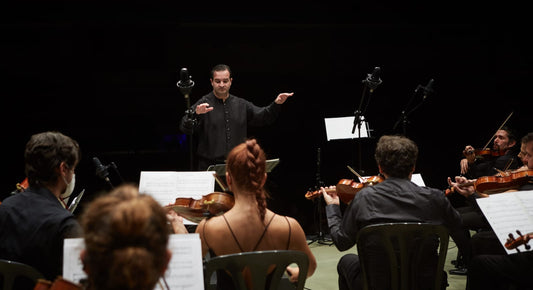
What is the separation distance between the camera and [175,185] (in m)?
3.10

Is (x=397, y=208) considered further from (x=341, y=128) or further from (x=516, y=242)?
(x=341, y=128)

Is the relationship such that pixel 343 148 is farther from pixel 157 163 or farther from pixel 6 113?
pixel 6 113

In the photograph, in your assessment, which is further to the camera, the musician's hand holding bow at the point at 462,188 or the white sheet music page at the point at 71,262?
the musician's hand holding bow at the point at 462,188

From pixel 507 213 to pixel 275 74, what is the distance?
14.2 feet

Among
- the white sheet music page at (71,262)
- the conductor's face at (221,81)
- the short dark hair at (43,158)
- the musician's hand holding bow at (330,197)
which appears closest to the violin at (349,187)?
the musician's hand holding bow at (330,197)

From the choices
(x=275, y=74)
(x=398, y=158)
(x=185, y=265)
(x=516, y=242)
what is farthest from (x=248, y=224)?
(x=275, y=74)

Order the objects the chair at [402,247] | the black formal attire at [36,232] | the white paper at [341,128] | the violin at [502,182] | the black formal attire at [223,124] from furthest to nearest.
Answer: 1. the white paper at [341,128]
2. the black formal attire at [223,124]
3. the violin at [502,182]
4. the chair at [402,247]
5. the black formal attire at [36,232]

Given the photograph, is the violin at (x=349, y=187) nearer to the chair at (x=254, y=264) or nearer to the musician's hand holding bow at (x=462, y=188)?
the musician's hand holding bow at (x=462, y=188)

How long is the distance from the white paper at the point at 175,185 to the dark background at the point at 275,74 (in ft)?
7.93

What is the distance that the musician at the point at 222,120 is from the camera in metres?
4.64

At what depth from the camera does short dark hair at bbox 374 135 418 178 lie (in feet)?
8.20

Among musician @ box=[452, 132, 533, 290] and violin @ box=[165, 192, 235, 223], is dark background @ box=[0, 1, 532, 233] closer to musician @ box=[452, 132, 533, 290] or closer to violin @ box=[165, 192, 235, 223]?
violin @ box=[165, 192, 235, 223]

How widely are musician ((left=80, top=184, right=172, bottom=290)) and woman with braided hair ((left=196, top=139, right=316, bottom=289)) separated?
3.05 ft

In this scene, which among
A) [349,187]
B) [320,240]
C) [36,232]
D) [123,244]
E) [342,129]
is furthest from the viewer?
[320,240]
